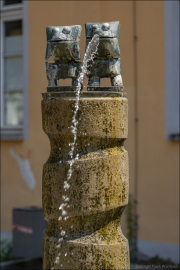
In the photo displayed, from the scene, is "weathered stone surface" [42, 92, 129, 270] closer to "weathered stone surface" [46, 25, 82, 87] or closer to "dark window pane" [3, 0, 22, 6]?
"weathered stone surface" [46, 25, 82, 87]

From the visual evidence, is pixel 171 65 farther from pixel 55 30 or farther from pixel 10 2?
pixel 55 30

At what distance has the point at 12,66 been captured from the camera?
22.8 ft

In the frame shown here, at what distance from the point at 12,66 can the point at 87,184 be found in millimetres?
5091

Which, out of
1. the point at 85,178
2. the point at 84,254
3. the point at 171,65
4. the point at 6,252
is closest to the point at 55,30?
the point at 85,178

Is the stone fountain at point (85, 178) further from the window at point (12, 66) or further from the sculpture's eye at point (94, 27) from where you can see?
the window at point (12, 66)

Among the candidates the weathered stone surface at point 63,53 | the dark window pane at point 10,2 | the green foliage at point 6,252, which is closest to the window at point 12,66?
the dark window pane at point 10,2

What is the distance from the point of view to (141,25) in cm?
564

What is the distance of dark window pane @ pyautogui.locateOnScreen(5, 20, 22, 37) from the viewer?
6.81 metres

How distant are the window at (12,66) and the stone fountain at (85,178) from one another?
443 centimetres

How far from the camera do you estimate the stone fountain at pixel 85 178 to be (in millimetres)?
2158

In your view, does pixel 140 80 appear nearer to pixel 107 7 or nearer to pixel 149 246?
pixel 107 7

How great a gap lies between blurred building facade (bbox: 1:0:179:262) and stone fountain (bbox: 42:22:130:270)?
126 inches

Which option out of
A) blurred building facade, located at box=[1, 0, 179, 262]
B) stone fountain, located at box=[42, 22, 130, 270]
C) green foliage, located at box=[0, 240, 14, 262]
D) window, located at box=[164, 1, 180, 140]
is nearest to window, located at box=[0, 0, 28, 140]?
blurred building facade, located at box=[1, 0, 179, 262]

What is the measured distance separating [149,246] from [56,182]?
12.0ft
